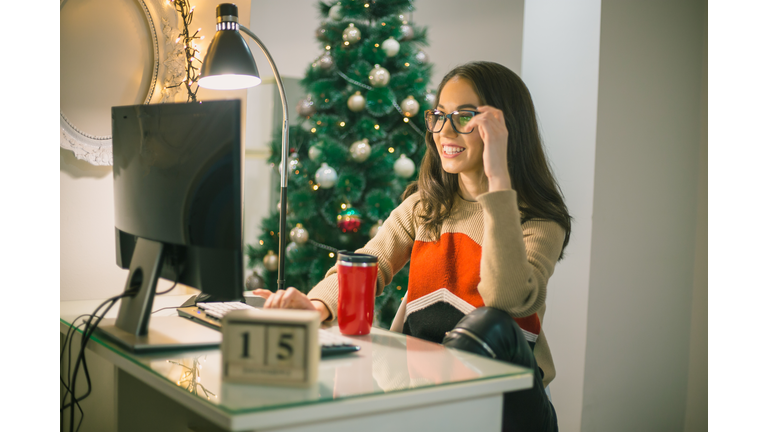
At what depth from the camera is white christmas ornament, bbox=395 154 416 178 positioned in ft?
8.86

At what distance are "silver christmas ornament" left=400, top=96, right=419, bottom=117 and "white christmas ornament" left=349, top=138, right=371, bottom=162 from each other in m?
0.25

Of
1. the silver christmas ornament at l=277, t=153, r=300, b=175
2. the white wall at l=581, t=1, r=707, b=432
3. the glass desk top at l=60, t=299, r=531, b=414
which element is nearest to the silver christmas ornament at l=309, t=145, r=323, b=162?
the silver christmas ornament at l=277, t=153, r=300, b=175

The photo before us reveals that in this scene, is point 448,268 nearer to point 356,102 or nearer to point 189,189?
point 189,189

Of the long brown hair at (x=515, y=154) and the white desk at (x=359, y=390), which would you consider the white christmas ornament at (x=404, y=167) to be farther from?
the white desk at (x=359, y=390)

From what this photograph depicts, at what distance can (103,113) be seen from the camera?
5.52ft

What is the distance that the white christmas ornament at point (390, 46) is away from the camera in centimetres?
269

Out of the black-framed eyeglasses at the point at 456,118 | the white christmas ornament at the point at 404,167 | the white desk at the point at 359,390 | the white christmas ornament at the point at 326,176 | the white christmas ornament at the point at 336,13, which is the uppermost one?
the white christmas ornament at the point at 336,13

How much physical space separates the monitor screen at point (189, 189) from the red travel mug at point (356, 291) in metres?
0.23

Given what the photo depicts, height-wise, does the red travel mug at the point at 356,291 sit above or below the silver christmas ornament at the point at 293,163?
below

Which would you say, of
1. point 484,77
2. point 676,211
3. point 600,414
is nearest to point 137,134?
point 484,77

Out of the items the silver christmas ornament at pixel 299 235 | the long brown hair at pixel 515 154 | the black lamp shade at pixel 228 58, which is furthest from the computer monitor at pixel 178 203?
the silver christmas ornament at pixel 299 235

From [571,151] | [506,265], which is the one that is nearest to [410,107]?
[571,151]

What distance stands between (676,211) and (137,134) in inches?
84.1

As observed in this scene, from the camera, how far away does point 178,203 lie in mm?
872
